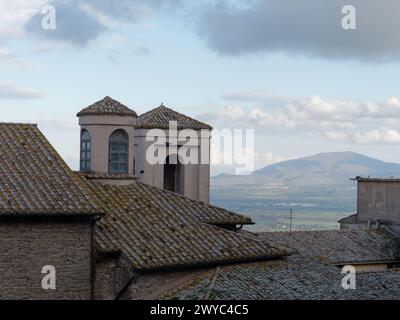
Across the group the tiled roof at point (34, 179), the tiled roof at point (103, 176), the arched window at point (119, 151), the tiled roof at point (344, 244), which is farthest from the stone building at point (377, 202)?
the tiled roof at point (34, 179)

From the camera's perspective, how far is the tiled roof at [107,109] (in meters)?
24.1

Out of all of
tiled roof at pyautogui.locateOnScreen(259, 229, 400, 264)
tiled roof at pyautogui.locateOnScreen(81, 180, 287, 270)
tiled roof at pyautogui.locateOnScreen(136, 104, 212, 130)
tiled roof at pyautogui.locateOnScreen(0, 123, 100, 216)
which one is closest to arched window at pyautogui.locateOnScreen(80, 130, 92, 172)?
tiled roof at pyautogui.locateOnScreen(81, 180, 287, 270)

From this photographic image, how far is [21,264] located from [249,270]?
19.3 feet

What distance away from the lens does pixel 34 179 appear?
65.9 feet

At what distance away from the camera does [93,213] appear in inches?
757

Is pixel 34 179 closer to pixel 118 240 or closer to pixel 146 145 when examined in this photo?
pixel 118 240

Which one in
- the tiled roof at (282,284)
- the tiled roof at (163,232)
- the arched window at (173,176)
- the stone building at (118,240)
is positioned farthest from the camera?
the arched window at (173,176)

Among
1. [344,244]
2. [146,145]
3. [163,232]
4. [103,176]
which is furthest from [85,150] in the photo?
[344,244]

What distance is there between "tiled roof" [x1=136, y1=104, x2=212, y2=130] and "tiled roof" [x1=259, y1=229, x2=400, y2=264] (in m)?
6.99

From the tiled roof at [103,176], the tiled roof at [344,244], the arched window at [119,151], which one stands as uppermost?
the arched window at [119,151]

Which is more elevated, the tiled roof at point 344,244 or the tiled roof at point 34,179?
the tiled roof at point 34,179

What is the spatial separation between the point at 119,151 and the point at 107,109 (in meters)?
1.27

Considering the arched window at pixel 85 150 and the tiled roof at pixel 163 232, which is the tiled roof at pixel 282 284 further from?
the arched window at pixel 85 150

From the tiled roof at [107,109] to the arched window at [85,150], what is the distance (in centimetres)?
64
